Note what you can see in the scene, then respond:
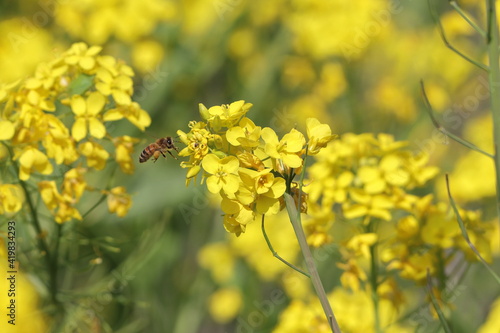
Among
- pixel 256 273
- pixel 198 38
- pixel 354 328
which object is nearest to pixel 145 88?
pixel 198 38

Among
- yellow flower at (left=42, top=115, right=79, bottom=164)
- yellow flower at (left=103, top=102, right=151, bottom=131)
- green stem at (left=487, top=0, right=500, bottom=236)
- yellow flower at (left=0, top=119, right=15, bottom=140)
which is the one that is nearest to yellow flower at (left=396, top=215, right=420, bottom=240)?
green stem at (left=487, top=0, right=500, bottom=236)

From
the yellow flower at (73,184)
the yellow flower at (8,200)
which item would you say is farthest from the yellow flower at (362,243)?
the yellow flower at (8,200)

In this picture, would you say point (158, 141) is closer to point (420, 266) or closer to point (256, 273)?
point (420, 266)

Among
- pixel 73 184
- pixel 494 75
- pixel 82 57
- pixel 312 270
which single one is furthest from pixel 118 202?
pixel 494 75

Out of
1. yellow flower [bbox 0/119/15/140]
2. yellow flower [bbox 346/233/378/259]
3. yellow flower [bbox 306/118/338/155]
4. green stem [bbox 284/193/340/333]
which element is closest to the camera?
green stem [bbox 284/193/340/333]

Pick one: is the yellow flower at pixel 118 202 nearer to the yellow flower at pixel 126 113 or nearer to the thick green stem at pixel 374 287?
the yellow flower at pixel 126 113

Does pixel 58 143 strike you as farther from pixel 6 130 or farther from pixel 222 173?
pixel 222 173

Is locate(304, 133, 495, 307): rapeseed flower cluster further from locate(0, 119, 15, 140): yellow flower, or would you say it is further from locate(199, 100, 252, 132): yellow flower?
locate(0, 119, 15, 140): yellow flower

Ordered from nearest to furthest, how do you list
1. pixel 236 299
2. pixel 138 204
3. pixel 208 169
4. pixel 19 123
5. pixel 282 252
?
pixel 208 169 < pixel 19 123 < pixel 282 252 < pixel 236 299 < pixel 138 204
